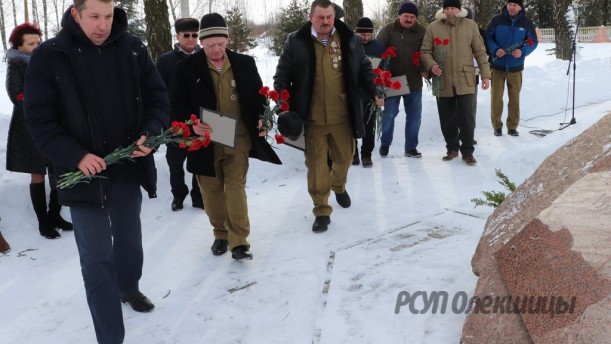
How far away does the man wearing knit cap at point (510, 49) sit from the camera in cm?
792

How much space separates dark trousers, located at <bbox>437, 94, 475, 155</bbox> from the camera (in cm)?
684

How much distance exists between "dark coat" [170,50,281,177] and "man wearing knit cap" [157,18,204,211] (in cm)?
156

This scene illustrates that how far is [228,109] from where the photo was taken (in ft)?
14.2

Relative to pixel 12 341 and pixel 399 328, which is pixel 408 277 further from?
pixel 12 341

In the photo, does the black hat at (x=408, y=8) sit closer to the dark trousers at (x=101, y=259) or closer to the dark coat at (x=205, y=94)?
the dark coat at (x=205, y=94)

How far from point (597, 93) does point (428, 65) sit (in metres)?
7.29

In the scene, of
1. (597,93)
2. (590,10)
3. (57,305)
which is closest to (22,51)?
(57,305)

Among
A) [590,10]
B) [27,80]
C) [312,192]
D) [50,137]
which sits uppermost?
[590,10]

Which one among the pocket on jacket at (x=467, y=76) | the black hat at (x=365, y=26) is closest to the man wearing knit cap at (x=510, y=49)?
the pocket on jacket at (x=467, y=76)

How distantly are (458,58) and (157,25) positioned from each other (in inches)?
161

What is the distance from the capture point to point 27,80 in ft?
9.50

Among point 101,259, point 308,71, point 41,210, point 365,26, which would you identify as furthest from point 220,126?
point 365,26

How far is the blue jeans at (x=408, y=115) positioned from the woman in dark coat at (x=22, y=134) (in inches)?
164

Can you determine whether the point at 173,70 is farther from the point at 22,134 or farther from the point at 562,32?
the point at 562,32
